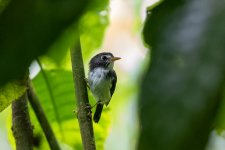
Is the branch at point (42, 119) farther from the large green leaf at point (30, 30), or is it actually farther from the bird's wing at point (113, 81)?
the bird's wing at point (113, 81)

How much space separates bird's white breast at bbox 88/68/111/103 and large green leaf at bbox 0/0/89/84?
133 inches

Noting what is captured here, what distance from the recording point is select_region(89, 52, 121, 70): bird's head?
459 cm

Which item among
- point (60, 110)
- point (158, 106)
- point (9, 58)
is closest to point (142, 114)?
point (158, 106)

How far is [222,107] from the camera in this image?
0.48m

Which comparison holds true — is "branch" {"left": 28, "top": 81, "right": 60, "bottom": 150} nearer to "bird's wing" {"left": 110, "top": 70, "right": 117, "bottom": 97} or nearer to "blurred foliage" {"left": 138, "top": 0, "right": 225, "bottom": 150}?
"blurred foliage" {"left": 138, "top": 0, "right": 225, "bottom": 150}

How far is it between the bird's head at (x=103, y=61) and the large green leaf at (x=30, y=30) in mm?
4058

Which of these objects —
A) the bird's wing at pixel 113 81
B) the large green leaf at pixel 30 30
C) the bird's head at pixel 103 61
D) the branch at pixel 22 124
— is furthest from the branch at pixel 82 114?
the bird's head at pixel 103 61

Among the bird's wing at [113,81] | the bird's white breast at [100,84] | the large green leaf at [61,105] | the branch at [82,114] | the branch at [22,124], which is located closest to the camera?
the branch at [82,114]

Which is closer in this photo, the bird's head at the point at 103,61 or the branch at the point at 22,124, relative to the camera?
the branch at the point at 22,124

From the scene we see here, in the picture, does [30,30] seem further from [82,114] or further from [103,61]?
[103,61]

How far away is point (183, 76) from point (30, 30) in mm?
135

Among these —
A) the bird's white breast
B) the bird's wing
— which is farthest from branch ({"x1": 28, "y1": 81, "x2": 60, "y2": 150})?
the bird's wing

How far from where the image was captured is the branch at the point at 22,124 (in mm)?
2061

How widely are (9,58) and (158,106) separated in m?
0.13
